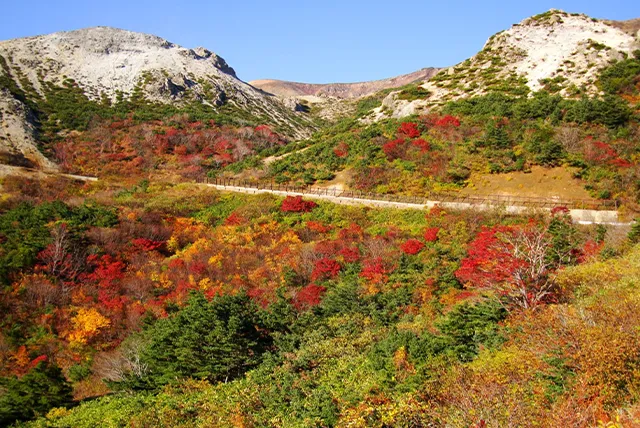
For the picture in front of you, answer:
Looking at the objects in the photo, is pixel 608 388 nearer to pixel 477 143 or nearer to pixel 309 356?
pixel 309 356

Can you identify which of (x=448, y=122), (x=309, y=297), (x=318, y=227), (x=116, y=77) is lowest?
(x=309, y=297)

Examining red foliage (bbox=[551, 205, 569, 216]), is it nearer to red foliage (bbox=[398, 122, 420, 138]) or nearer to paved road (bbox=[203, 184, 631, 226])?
paved road (bbox=[203, 184, 631, 226])

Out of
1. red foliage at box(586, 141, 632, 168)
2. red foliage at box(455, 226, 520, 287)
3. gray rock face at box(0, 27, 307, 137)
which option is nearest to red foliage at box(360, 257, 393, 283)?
red foliage at box(455, 226, 520, 287)

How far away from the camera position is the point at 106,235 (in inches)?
1506

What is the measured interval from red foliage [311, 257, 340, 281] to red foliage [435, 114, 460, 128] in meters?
26.1

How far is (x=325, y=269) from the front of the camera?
3275 cm

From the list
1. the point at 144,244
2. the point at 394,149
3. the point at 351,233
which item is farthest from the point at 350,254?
the point at 394,149

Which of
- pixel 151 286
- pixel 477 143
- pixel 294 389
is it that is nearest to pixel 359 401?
pixel 294 389

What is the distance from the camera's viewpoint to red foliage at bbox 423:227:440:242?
35.4m

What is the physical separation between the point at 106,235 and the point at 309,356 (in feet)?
82.4

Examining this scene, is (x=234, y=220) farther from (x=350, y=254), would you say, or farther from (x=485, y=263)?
(x=485, y=263)

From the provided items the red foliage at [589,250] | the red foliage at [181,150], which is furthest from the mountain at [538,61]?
the red foliage at [589,250]

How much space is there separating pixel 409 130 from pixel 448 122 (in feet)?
14.1

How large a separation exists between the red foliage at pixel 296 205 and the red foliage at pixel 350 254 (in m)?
9.27
